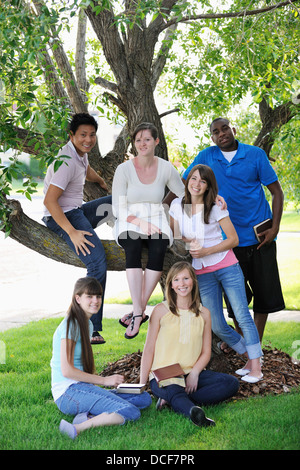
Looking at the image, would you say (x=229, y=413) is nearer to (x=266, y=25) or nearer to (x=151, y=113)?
(x=151, y=113)

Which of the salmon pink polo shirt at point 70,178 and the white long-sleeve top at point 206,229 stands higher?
the salmon pink polo shirt at point 70,178

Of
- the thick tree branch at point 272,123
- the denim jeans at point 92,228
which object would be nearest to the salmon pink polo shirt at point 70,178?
the denim jeans at point 92,228

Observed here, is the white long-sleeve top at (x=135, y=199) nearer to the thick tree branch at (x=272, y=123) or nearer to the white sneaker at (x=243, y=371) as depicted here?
the white sneaker at (x=243, y=371)

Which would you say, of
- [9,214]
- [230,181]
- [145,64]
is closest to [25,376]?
[9,214]

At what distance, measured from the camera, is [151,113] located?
5.04 metres

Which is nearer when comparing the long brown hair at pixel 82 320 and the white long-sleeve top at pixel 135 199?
the long brown hair at pixel 82 320

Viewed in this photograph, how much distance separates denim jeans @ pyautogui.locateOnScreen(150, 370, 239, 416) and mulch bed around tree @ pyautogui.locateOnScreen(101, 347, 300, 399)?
29 centimetres

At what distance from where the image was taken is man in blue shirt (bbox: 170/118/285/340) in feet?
15.0

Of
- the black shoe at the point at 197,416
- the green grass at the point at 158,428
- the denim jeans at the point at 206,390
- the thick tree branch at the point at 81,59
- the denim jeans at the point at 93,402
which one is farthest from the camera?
the thick tree branch at the point at 81,59

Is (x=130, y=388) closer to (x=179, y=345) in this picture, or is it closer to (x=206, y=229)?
(x=179, y=345)

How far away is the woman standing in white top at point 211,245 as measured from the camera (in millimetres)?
4141

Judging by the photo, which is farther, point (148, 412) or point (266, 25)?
point (266, 25)

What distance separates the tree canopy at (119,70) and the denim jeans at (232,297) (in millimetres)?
778
